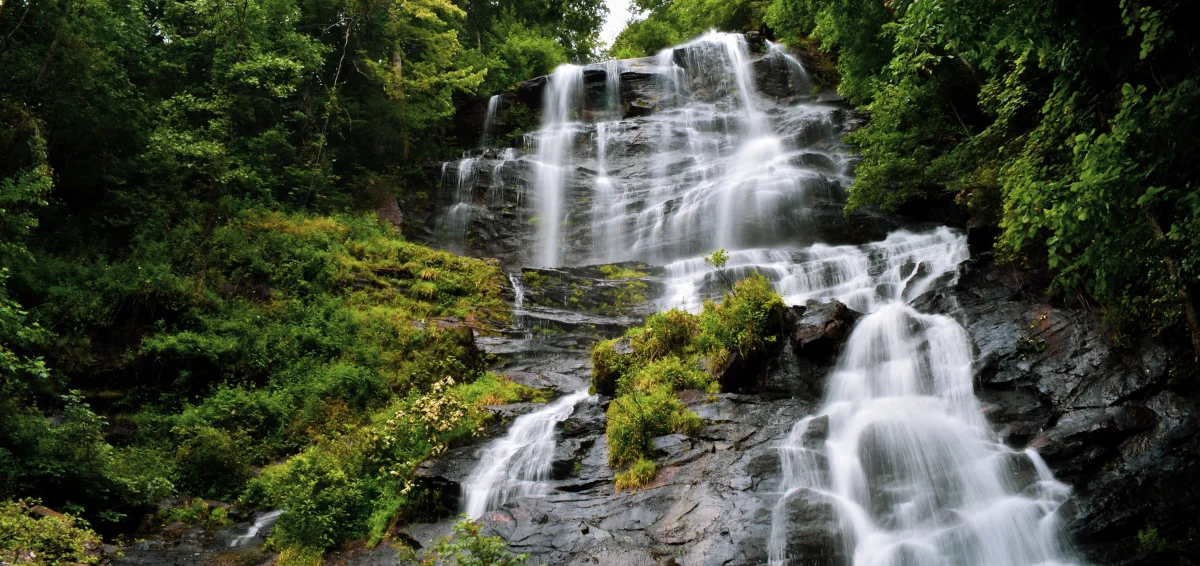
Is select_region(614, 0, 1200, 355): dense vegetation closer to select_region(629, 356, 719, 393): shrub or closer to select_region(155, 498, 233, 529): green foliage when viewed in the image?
select_region(629, 356, 719, 393): shrub

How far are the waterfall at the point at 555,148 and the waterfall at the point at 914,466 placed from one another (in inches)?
506

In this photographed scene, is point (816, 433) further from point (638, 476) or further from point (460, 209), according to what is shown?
point (460, 209)

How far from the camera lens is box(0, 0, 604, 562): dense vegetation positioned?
340 inches

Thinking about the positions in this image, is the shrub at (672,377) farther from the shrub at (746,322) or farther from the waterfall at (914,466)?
the waterfall at (914,466)

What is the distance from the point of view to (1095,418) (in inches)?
275

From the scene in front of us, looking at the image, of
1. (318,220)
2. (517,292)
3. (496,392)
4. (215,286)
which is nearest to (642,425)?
(496,392)

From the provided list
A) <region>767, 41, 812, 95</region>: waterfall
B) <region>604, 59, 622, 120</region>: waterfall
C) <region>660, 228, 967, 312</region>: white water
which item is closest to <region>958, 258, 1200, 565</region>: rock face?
<region>660, 228, 967, 312</region>: white water

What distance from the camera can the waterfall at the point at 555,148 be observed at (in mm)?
21594

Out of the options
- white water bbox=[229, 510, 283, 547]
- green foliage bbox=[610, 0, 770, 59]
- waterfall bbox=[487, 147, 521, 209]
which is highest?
green foliage bbox=[610, 0, 770, 59]

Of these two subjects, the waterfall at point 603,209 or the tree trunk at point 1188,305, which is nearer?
the tree trunk at point 1188,305

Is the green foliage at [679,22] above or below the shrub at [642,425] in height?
above

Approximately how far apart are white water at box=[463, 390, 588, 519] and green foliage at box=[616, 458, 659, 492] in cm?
110

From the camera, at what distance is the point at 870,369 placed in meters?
9.35

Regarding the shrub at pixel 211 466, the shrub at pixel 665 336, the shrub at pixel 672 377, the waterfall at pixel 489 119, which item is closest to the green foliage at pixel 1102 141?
the shrub at pixel 672 377
